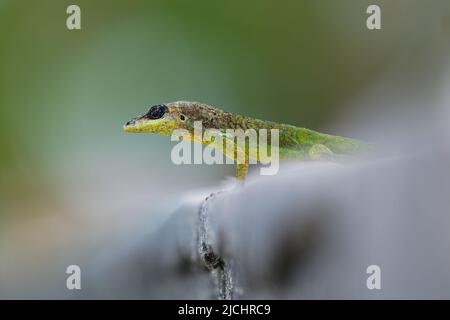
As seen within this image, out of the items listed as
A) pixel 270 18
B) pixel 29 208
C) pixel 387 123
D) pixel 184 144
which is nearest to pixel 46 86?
pixel 29 208

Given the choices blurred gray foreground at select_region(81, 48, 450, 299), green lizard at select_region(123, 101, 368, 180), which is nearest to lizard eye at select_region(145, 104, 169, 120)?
green lizard at select_region(123, 101, 368, 180)

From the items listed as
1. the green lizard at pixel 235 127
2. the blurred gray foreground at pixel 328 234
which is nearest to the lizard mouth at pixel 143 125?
the green lizard at pixel 235 127

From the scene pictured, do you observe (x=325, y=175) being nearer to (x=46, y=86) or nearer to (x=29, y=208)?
(x=29, y=208)

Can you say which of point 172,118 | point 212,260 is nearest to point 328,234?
point 212,260

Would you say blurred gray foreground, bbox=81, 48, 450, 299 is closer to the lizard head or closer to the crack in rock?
the crack in rock

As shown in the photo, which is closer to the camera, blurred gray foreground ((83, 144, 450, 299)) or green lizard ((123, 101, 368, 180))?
blurred gray foreground ((83, 144, 450, 299))

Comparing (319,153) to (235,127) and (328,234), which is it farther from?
(328,234)
